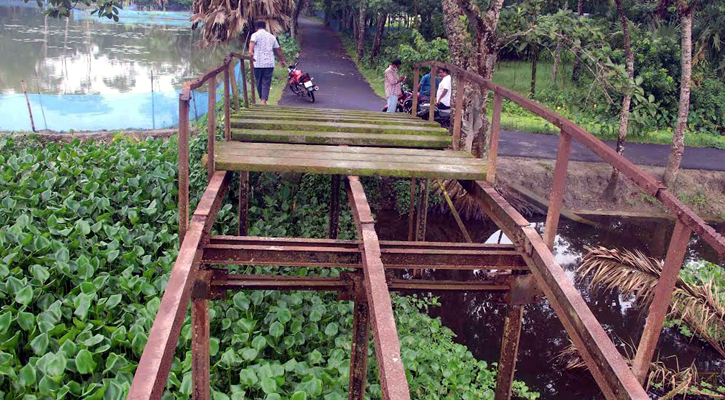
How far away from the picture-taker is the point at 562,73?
64.2ft

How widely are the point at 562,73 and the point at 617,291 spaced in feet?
42.8

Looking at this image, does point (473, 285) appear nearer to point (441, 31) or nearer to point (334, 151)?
point (334, 151)

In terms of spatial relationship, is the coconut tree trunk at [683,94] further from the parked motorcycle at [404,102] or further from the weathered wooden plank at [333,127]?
the weathered wooden plank at [333,127]

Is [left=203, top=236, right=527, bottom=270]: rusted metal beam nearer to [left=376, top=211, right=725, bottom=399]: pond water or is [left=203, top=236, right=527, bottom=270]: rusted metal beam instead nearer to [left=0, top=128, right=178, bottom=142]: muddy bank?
[left=376, top=211, right=725, bottom=399]: pond water

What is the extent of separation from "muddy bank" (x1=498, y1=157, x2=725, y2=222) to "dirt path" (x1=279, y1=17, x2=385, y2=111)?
424 centimetres

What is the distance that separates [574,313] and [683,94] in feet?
30.5

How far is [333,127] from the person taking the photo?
5539 mm

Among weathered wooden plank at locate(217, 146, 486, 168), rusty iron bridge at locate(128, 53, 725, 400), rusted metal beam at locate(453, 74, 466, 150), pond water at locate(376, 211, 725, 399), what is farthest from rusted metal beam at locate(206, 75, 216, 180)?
pond water at locate(376, 211, 725, 399)

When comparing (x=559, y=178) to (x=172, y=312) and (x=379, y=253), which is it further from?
(x=172, y=312)

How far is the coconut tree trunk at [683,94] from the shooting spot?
31.5ft

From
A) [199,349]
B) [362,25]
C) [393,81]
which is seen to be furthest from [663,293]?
[362,25]

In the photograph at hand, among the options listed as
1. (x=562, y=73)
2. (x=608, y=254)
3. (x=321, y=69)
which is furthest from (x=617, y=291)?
(x=321, y=69)

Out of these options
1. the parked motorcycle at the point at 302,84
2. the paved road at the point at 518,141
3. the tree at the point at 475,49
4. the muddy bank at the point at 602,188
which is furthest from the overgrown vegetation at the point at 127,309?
the paved road at the point at 518,141

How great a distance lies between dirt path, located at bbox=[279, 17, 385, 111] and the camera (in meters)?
14.1
